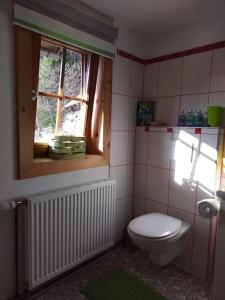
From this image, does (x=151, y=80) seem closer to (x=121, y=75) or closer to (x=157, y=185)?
(x=121, y=75)

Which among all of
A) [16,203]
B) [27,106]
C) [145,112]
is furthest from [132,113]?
[16,203]

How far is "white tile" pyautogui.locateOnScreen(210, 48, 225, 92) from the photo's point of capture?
1.73 m

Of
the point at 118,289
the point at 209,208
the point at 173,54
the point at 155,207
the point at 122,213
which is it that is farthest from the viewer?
the point at 122,213

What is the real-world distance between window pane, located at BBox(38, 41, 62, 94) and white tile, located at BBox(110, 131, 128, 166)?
654 millimetres

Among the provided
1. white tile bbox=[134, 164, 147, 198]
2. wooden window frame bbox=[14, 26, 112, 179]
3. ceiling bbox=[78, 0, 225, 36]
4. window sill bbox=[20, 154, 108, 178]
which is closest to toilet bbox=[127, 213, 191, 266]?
white tile bbox=[134, 164, 147, 198]

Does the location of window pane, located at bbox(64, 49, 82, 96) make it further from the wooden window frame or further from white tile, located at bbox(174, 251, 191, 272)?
white tile, located at bbox(174, 251, 191, 272)

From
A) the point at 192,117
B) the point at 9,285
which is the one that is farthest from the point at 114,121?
A: the point at 9,285

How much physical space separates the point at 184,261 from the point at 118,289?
641 mm

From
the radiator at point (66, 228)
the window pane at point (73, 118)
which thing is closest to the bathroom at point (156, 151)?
the radiator at point (66, 228)

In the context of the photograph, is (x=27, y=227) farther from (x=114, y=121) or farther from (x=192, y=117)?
(x=192, y=117)

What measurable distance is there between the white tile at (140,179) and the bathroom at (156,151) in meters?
0.01

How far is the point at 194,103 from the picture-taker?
190 centimetres

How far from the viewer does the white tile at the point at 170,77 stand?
6.51ft

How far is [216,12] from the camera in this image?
5.53 ft
